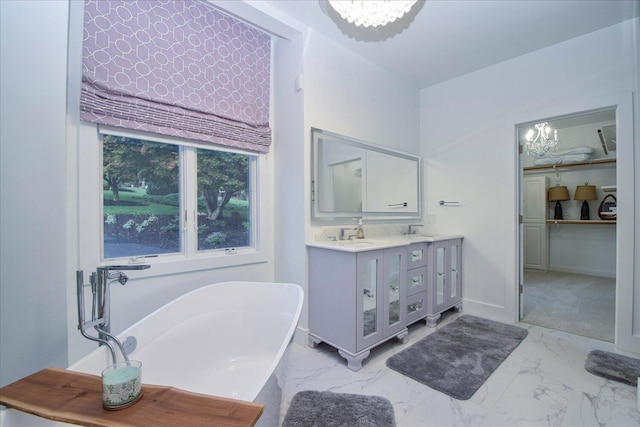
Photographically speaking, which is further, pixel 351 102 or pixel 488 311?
pixel 488 311

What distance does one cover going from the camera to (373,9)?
168 cm

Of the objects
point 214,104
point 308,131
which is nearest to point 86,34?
point 214,104

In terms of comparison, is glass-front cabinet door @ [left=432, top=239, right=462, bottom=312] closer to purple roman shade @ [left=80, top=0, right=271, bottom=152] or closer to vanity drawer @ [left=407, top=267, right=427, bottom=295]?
vanity drawer @ [left=407, top=267, right=427, bottom=295]

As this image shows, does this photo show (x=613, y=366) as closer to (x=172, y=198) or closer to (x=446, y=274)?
(x=446, y=274)

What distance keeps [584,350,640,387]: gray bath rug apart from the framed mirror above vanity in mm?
1912

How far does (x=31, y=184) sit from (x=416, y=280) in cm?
259

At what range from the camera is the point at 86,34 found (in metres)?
1.53

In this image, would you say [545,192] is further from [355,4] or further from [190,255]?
[190,255]

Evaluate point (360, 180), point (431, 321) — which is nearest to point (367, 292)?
point (431, 321)

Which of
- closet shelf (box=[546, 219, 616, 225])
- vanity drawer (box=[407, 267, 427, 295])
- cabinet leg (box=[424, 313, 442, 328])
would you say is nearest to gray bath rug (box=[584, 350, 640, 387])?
cabinet leg (box=[424, 313, 442, 328])

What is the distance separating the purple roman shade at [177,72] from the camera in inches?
62.5

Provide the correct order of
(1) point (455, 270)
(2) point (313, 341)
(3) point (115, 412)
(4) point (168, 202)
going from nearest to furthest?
(3) point (115, 412), (4) point (168, 202), (2) point (313, 341), (1) point (455, 270)

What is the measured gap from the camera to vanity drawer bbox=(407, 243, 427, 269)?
242 centimetres

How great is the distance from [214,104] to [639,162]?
3.36 m
